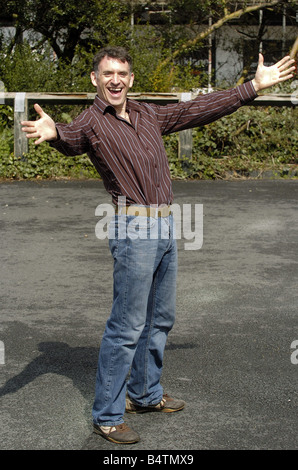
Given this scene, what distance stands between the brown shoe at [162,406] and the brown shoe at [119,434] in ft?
1.09

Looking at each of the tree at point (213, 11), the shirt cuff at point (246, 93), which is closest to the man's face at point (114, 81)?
the shirt cuff at point (246, 93)

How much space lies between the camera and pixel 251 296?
600cm

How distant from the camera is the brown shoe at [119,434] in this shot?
345 centimetres

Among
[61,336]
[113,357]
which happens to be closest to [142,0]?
[61,336]

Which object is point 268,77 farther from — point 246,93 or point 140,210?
point 140,210

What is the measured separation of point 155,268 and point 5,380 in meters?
1.29

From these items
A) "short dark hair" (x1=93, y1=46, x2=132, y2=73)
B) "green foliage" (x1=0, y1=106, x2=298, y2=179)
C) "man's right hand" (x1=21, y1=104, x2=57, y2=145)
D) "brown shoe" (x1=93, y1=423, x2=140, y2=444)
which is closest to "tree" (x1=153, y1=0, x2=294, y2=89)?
"green foliage" (x1=0, y1=106, x2=298, y2=179)

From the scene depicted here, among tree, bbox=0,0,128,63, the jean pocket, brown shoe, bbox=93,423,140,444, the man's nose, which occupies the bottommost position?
brown shoe, bbox=93,423,140,444

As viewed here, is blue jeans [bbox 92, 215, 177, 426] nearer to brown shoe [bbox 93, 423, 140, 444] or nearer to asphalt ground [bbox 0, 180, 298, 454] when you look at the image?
brown shoe [bbox 93, 423, 140, 444]

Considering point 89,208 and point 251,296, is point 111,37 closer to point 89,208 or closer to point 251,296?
point 89,208

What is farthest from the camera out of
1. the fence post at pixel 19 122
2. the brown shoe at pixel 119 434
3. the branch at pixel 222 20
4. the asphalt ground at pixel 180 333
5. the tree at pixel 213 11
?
the branch at pixel 222 20

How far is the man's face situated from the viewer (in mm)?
3604

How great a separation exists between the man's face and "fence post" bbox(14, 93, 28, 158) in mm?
8422

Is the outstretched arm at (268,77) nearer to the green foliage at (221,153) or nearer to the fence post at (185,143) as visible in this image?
the green foliage at (221,153)
